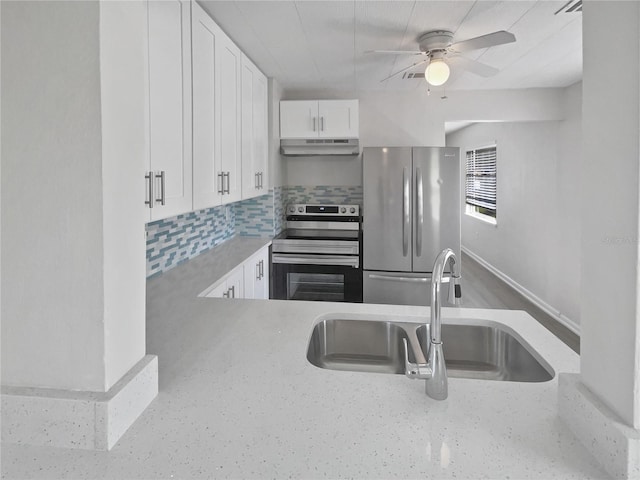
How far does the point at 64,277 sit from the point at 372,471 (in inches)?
25.7

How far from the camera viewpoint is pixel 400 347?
151cm

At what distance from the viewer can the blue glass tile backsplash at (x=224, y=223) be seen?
2.51 m

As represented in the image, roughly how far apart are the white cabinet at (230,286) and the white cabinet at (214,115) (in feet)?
1.45

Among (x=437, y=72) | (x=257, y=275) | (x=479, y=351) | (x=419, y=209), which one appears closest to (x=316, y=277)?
(x=257, y=275)

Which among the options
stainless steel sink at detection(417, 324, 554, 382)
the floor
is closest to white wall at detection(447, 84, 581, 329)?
the floor

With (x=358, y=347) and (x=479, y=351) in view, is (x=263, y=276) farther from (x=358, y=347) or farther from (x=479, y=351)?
(x=479, y=351)

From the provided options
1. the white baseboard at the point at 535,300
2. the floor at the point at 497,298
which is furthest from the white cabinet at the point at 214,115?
the white baseboard at the point at 535,300

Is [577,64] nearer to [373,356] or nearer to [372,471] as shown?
[373,356]

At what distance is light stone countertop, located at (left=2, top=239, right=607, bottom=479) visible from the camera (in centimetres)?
70

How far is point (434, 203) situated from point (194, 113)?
2350mm

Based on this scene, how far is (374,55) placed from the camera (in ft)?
10.3

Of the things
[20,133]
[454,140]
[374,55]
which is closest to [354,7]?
[374,55]

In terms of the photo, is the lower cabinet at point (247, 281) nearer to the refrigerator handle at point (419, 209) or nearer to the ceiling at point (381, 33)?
the refrigerator handle at point (419, 209)

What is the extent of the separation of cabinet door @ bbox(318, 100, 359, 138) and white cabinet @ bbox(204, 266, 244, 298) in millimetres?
1868
